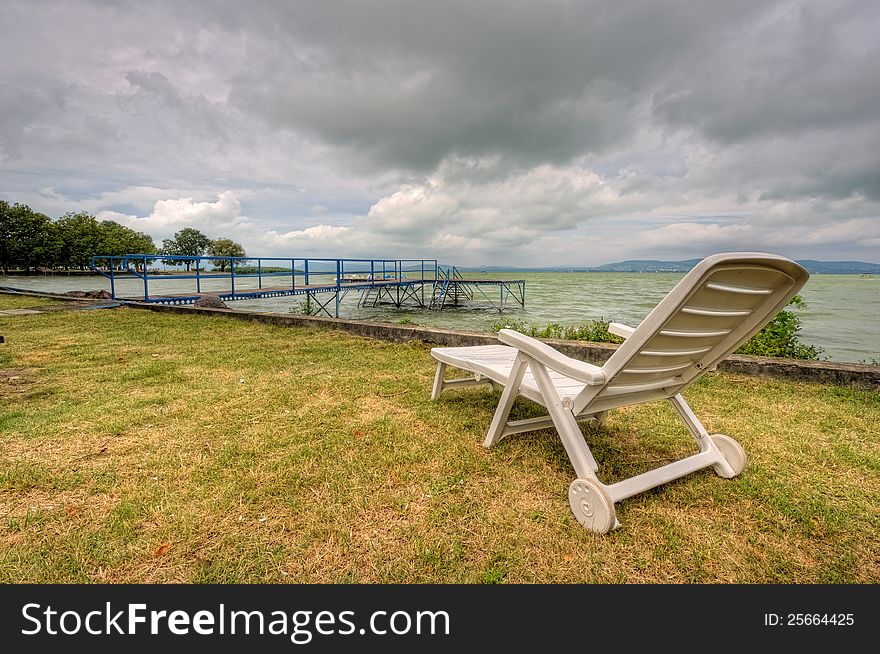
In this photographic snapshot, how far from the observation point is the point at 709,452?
222 centimetres

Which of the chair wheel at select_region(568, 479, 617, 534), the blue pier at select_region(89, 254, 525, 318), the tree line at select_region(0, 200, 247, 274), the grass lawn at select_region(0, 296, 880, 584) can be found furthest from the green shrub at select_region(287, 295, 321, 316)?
the tree line at select_region(0, 200, 247, 274)

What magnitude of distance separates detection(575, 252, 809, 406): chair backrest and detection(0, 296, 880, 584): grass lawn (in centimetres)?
58

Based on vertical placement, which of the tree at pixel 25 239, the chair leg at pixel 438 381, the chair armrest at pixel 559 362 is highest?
the tree at pixel 25 239

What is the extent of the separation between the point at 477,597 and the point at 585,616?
0.36 meters

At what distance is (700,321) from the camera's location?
1830 mm

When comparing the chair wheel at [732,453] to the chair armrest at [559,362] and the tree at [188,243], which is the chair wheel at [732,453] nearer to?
the chair armrest at [559,362]

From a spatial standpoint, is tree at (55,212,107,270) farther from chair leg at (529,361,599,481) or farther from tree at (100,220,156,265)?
chair leg at (529,361,599,481)

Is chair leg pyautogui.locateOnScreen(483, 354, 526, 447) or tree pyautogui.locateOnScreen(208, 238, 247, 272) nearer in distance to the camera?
chair leg pyautogui.locateOnScreen(483, 354, 526, 447)

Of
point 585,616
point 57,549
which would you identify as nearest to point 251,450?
point 57,549

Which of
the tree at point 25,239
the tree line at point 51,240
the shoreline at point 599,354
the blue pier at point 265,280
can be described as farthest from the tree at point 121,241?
the shoreline at point 599,354

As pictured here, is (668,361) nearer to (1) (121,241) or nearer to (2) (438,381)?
(2) (438,381)

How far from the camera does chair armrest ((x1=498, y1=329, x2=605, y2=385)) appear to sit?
184 centimetres

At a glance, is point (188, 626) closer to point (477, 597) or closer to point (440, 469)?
point (477, 597)

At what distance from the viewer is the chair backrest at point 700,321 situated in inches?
63.7
